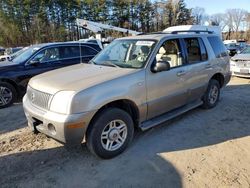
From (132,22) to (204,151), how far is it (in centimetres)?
4551

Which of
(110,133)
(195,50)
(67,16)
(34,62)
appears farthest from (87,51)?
(67,16)

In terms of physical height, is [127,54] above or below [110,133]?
above

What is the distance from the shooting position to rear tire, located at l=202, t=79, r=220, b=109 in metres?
6.17

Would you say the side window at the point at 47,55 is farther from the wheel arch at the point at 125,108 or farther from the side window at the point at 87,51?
the wheel arch at the point at 125,108

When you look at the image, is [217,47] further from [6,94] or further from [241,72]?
[6,94]

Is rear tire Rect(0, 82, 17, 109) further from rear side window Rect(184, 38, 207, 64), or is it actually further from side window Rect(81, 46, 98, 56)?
rear side window Rect(184, 38, 207, 64)

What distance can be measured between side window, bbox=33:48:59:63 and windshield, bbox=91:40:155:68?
10.9ft

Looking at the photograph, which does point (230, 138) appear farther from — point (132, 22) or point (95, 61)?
point (132, 22)

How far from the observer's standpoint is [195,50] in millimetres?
5668

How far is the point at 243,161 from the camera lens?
3.92m

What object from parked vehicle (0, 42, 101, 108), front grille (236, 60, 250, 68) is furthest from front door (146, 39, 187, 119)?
front grille (236, 60, 250, 68)

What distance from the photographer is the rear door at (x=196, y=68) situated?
211 inches

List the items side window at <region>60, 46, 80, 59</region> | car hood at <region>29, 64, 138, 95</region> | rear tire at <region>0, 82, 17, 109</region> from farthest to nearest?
1. side window at <region>60, 46, 80, 59</region>
2. rear tire at <region>0, 82, 17, 109</region>
3. car hood at <region>29, 64, 138, 95</region>

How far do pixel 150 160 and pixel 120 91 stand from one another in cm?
113
